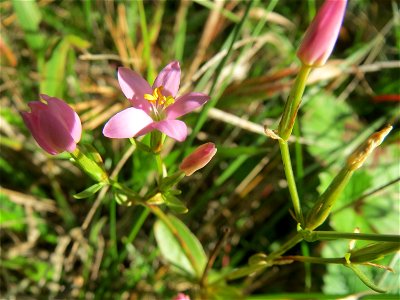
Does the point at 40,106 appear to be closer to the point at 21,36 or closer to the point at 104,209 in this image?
the point at 104,209

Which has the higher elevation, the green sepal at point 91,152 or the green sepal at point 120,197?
the green sepal at point 91,152

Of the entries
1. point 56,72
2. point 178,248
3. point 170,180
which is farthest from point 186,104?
point 56,72

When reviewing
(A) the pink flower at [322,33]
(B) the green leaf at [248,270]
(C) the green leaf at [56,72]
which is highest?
(C) the green leaf at [56,72]

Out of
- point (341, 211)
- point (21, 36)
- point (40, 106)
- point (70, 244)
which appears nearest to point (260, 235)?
point (341, 211)

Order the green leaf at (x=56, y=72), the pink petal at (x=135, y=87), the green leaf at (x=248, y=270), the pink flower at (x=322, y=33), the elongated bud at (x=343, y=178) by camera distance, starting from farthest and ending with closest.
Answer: the green leaf at (x=56, y=72), the green leaf at (x=248, y=270), the pink petal at (x=135, y=87), the elongated bud at (x=343, y=178), the pink flower at (x=322, y=33)

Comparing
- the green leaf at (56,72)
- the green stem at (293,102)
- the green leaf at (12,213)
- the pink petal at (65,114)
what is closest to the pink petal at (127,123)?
the pink petal at (65,114)

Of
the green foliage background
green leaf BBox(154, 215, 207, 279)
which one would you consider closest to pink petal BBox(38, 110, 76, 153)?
the green foliage background

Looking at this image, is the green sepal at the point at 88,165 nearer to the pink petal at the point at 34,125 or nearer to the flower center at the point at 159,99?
the pink petal at the point at 34,125
